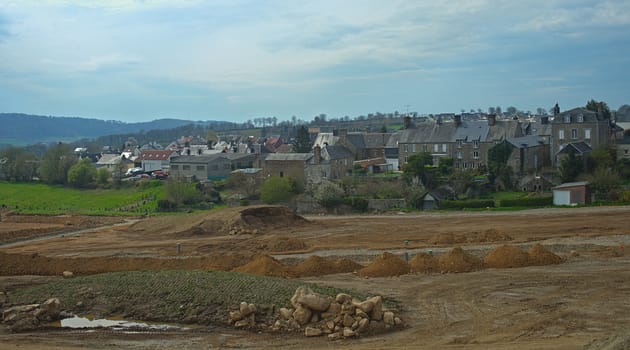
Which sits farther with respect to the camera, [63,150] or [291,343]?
[63,150]

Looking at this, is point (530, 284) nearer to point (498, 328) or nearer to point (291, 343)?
point (498, 328)

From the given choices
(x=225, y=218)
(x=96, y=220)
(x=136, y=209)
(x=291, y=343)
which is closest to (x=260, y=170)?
(x=136, y=209)

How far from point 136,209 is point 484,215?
34353 millimetres

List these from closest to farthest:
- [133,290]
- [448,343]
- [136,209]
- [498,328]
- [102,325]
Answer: [448,343] → [498,328] → [102,325] → [133,290] → [136,209]

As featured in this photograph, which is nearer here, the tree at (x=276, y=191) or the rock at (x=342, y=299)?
the rock at (x=342, y=299)

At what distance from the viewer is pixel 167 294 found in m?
24.5

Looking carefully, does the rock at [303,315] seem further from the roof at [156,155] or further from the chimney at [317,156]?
the roof at [156,155]

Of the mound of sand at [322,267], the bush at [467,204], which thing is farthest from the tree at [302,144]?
the mound of sand at [322,267]

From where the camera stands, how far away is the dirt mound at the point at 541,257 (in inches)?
1210

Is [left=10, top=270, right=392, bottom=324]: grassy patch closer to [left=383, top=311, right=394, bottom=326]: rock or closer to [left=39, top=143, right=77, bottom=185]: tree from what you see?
[left=383, top=311, right=394, bottom=326]: rock

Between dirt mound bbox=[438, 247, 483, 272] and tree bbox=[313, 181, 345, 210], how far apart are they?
27405 mm

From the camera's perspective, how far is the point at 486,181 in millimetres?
60469

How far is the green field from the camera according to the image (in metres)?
68.2

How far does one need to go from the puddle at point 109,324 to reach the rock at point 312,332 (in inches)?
174
